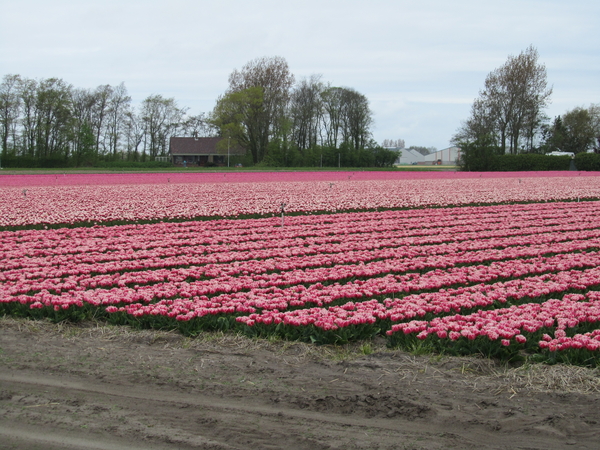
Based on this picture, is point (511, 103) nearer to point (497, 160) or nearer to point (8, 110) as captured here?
point (497, 160)

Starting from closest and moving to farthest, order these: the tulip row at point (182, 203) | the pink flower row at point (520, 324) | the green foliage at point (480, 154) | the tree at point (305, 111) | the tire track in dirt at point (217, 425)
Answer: the tire track in dirt at point (217, 425)
the pink flower row at point (520, 324)
the tulip row at point (182, 203)
the green foliage at point (480, 154)
the tree at point (305, 111)

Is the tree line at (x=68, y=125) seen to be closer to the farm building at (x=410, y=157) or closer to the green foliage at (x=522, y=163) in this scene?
the green foliage at (x=522, y=163)

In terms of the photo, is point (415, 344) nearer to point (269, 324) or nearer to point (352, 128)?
point (269, 324)

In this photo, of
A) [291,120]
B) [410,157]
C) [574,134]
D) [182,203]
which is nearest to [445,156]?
[410,157]

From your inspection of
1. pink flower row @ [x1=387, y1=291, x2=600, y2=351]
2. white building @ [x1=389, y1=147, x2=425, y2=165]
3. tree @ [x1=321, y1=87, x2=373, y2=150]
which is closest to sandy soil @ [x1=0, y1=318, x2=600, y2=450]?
pink flower row @ [x1=387, y1=291, x2=600, y2=351]

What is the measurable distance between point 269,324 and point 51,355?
2.25 meters

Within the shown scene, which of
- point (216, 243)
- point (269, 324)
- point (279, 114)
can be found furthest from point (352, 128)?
point (269, 324)

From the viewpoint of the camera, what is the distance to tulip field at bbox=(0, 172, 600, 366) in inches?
243

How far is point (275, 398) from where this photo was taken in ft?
15.3

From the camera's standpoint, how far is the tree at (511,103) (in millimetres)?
66250

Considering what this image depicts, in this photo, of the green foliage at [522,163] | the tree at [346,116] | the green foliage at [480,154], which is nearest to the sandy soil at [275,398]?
the green foliage at [480,154]

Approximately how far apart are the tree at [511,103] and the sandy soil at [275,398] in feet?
209

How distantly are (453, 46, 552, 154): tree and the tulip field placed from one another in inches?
2128

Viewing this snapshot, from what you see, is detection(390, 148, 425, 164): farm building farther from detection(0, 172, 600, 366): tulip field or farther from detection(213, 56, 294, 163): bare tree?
detection(0, 172, 600, 366): tulip field
